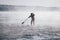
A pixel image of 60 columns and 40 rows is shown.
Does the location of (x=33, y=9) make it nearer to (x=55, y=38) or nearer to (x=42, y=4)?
(x=42, y=4)

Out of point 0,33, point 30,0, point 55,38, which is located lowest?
point 55,38

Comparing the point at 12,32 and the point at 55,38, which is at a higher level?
the point at 12,32

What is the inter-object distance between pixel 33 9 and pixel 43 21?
0.19 metres

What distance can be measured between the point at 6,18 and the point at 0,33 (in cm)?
19

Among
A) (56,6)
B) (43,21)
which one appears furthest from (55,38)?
(56,6)

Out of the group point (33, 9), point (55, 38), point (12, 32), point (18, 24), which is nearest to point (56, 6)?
point (33, 9)

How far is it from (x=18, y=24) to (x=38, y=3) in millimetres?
357

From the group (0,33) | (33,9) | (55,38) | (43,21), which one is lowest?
(55,38)

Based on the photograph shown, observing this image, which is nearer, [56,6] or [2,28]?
[2,28]

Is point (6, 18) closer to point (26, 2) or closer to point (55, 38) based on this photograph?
point (26, 2)

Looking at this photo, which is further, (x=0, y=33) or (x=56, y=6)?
(x=56, y=6)

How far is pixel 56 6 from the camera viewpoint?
143 centimetres

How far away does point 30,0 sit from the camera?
1396mm

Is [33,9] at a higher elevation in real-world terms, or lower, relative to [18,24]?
higher
